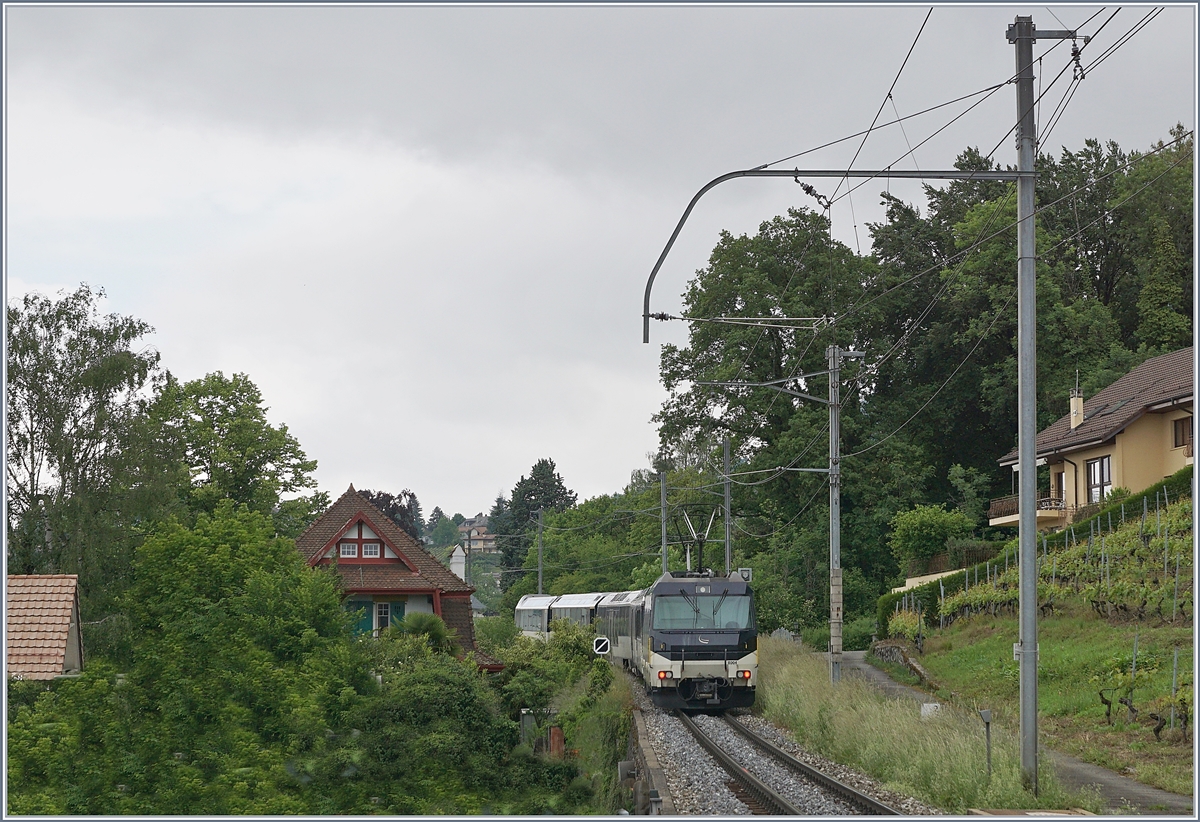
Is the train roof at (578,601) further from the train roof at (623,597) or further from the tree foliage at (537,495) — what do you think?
the tree foliage at (537,495)

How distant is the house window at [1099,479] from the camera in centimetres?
4359

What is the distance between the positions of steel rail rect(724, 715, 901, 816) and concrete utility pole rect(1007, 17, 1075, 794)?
1704 millimetres

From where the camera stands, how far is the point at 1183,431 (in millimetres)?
40719

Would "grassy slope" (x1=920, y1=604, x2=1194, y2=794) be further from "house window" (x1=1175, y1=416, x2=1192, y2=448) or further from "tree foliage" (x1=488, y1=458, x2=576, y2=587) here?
"tree foliage" (x1=488, y1=458, x2=576, y2=587)

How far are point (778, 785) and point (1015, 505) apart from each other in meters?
35.0

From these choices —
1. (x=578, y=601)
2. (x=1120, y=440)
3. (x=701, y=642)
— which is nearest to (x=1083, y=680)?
(x=701, y=642)

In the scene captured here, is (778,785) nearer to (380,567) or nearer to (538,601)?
(380,567)

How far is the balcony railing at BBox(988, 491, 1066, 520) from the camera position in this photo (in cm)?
4700

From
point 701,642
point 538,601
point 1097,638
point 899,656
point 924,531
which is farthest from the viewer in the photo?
point 538,601

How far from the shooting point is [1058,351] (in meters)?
54.8

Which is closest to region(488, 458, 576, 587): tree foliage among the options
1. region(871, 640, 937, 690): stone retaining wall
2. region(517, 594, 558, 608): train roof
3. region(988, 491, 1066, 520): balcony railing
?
region(517, 594, 558, 608): train roof

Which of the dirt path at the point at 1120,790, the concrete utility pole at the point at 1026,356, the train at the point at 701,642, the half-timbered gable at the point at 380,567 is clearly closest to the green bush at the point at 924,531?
the half-timbered gable at the point at 380,567

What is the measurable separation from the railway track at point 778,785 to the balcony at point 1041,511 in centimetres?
2666

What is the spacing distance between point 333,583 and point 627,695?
25.0 feet
